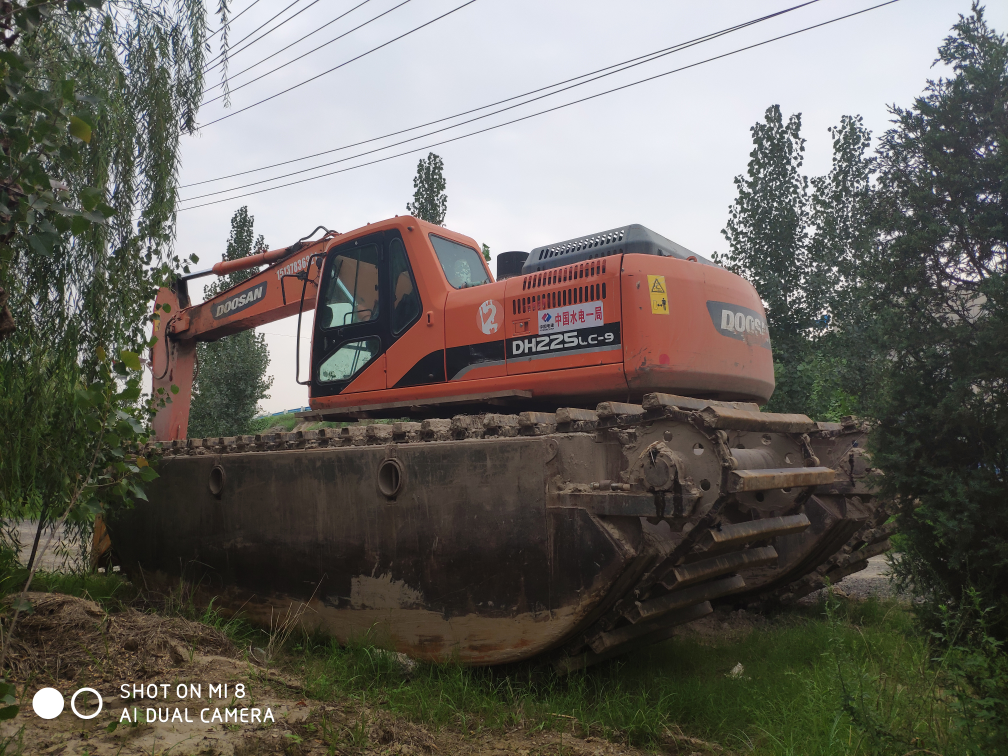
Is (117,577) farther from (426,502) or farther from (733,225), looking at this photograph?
(733,225)

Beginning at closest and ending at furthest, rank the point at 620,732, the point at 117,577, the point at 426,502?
1. the point at 620,732
2. the point at 426,502
3. the point at 117,577

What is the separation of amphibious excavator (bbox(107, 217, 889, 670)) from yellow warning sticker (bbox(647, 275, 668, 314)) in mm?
15

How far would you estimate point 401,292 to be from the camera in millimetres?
5820

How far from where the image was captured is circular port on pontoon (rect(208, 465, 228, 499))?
5859 mm

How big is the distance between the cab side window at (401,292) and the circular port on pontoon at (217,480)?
5.72ft

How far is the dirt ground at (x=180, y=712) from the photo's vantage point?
125 inches

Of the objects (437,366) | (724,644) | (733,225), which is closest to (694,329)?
(437,366)

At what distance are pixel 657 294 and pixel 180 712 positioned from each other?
345 centimetres

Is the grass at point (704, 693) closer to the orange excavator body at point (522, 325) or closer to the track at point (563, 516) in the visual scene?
the track at point (563, 516)

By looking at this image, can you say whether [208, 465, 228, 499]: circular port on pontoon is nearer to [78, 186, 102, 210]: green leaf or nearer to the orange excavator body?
the orange excavator body

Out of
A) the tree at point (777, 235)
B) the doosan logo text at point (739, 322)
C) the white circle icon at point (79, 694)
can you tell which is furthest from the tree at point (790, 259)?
the white circle icon at point (79, 694)

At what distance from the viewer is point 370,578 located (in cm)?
475

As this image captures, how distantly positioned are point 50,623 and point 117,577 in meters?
3.00

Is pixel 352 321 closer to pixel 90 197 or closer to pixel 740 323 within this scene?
pixel 740 323
